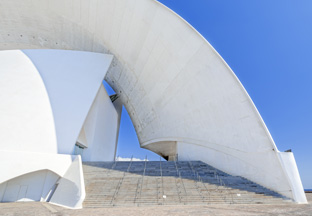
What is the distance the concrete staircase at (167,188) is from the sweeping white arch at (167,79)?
3.83 ft

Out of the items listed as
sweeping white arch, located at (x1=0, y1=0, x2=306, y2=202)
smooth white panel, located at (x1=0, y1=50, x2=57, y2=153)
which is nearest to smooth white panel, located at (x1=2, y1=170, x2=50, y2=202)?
smooth white panel, located at (x1=0, y1=50, x2=57, y2=153)

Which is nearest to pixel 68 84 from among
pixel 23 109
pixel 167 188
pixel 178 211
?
pixel 23 109

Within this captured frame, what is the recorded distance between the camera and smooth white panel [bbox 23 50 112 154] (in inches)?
374

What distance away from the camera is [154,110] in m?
13.4

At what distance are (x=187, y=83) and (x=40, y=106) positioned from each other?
7.48 m

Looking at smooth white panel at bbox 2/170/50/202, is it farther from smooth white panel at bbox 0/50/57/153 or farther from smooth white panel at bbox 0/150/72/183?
smooth white panel at bbox 0/50/57/153

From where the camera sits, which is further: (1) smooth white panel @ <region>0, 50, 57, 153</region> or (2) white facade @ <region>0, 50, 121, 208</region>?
(1) smooth white panel @ <region>0, 50, 57, 153</region>

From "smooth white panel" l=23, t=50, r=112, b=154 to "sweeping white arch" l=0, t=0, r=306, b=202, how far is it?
7.59 feet

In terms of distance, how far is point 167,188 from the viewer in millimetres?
6484

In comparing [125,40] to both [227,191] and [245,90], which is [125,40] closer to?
[245,90]

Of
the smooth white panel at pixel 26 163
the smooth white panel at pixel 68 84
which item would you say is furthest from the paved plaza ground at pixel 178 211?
the smooth white panel at pixel 68 84

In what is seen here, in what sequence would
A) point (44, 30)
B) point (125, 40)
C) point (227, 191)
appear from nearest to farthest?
point (227, 191)
point (125, 40)
point (44, 30)

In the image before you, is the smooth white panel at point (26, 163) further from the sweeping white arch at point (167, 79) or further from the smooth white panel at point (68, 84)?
the sweeping white arch at point (167, 79)

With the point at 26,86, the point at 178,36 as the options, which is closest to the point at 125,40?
the point at 178,36
